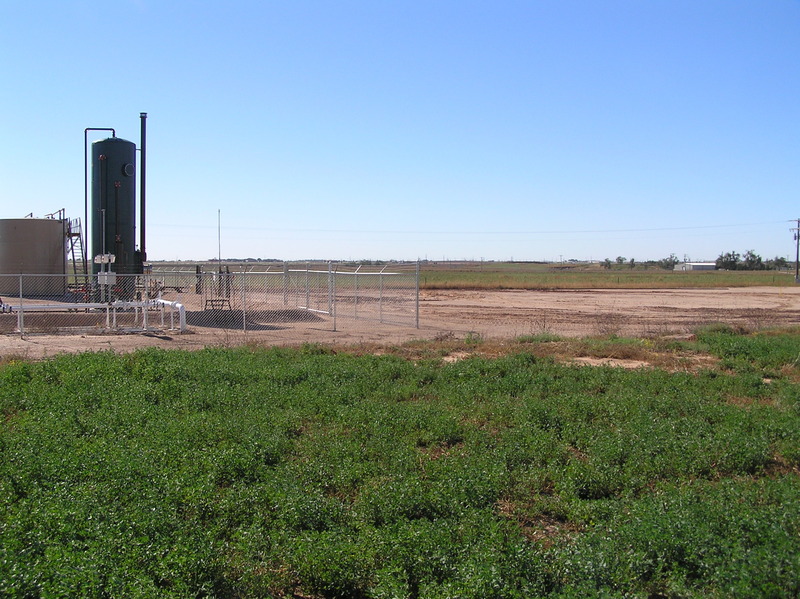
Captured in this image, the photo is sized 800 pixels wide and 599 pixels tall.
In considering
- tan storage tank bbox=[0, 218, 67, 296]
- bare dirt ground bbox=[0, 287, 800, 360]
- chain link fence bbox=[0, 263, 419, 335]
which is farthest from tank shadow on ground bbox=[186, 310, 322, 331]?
tan storage tank bbox=[0, 218, 67, 296]

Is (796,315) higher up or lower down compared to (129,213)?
lower down

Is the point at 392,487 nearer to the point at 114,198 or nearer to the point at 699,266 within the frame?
the point at 114,198

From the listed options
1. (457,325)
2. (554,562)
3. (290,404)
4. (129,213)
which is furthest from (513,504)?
(129,213)

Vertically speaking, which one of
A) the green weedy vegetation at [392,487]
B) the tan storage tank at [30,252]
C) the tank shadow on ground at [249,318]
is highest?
the tan storage tank at [30,252]

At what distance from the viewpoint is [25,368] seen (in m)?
12.6

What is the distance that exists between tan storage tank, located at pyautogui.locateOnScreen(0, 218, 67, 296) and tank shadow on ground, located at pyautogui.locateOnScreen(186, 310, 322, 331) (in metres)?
6.10

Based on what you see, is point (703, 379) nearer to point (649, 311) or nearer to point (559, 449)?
point (559, 449)

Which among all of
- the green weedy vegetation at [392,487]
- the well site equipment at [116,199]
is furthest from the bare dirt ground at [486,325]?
the green weedy vegetation at [392,487]

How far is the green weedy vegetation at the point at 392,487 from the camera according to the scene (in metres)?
4.94

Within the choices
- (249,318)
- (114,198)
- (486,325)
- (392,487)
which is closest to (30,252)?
(114,198)

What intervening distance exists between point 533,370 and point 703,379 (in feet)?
9.62

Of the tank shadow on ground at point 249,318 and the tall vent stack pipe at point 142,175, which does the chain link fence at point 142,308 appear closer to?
the tank shadow on ground at point 249,318

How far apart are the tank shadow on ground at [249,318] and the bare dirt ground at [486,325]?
542 mm

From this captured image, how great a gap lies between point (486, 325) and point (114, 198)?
1375 centimetres
